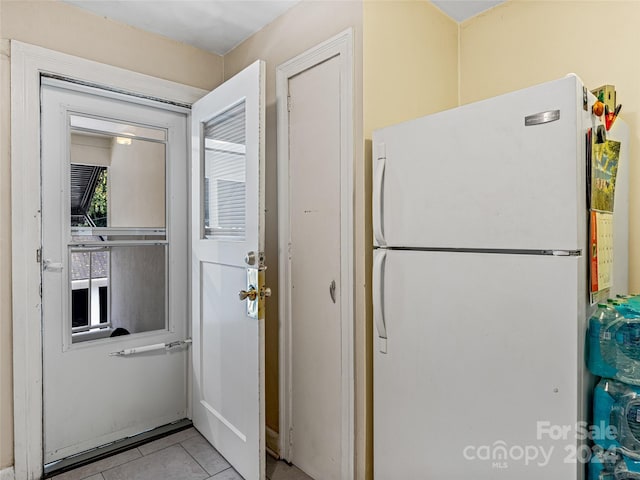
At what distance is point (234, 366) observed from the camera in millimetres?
1978

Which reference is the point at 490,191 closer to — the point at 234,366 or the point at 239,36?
the point at 234,366

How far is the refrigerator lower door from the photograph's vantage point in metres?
1.10

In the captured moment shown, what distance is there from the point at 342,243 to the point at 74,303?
155 cm

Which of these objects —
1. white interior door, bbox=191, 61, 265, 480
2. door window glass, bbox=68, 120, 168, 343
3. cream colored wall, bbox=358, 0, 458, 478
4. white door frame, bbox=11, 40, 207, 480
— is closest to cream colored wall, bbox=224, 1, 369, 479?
cream colored wall, bbox=358, 0, 458, 478

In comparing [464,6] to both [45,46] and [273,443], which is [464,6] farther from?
[273,443]

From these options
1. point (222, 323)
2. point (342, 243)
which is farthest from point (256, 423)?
point (342, 243)

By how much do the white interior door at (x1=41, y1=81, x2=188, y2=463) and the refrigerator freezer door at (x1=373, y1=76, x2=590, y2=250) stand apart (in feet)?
4.98

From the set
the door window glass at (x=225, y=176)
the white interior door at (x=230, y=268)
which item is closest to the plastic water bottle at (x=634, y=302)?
the white interior door at (x=230, y=268)

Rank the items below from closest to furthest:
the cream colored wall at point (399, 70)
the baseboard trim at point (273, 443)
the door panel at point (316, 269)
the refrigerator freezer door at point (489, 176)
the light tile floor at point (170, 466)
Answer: the refrigerator freezer door at point (489, 176), the cream colored wall at point (399, 70), the door panel at point (316, 269), the light tile floor at point (170, 466), the baseboard trim at point (273, 443)

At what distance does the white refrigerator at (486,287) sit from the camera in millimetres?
1098

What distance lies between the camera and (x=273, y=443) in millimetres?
2168

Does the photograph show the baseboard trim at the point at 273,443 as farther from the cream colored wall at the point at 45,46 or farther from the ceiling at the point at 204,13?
the ceiling at the point at 204,13

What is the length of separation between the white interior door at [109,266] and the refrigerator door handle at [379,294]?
4.85 feet

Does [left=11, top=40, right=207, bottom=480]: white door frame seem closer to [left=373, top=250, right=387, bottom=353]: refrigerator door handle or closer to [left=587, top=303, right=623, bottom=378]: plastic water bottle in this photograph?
[left=373, top=250, right=387, bottom=353]: refrigerator door handle
